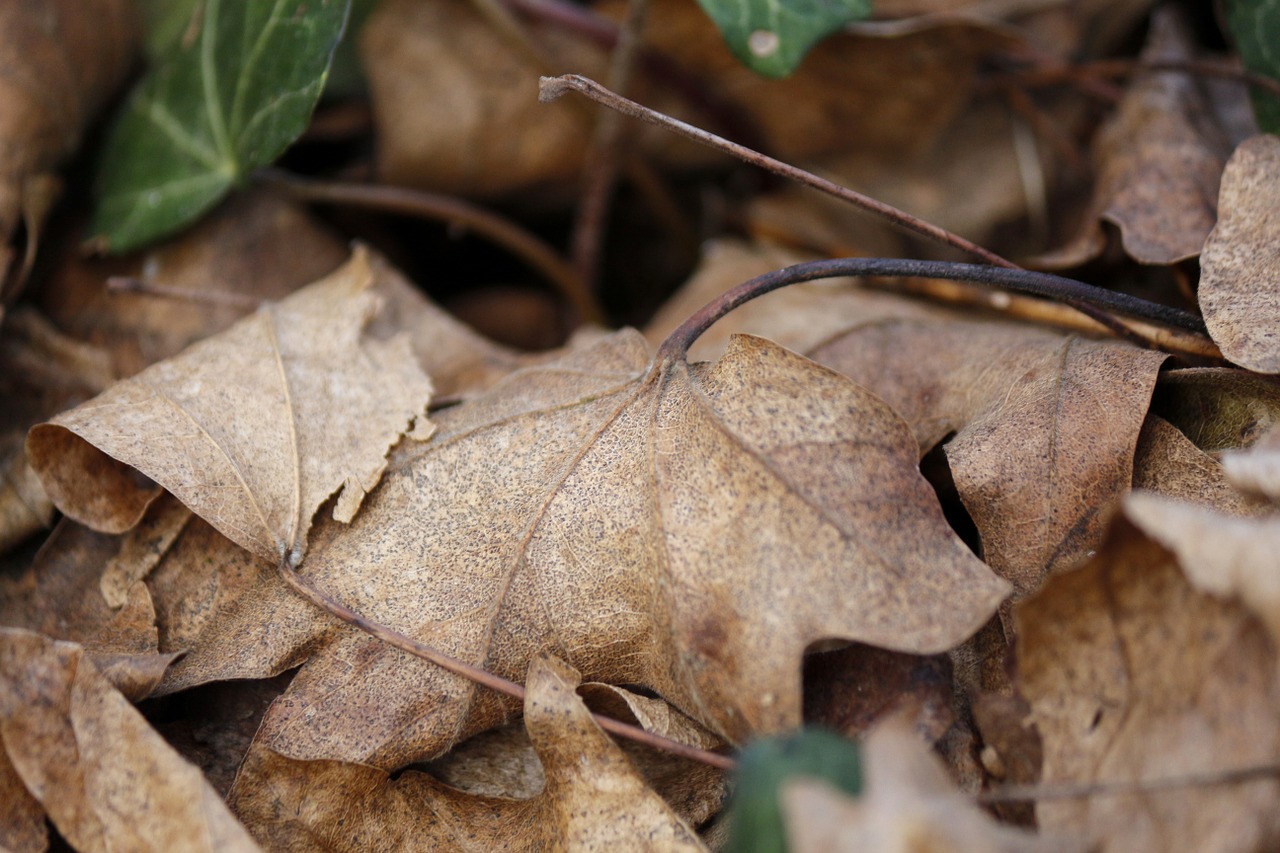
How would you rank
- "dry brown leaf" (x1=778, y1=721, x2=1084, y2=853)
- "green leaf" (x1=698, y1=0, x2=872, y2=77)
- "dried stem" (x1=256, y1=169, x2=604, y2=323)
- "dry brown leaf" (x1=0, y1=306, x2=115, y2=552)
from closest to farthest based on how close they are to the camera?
"dry brown leaf" (x1=778, y1=721, x2=1084, y2=853), "dry brown leaf" (x1=0, y1=306, x2=115, y2=552), "green leaf" (x1=698, y1=0, x2=872, y2=77), "dried stem" (x1=256, y1=169, x2=604, y2=323)

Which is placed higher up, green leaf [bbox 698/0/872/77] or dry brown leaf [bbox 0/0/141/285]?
green leaf [bbox 698/0/872/77]

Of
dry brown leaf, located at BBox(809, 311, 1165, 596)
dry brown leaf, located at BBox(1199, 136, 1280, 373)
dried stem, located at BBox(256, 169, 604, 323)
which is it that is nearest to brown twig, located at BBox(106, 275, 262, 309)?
dried stem, located at BBox(256, 169, 604, 323)

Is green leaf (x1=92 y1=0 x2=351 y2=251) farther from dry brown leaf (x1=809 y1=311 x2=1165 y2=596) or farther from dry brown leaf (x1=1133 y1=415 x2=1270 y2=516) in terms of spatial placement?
dry brown leaf (x1=1133 y1=415 x2=1270 y2=516)

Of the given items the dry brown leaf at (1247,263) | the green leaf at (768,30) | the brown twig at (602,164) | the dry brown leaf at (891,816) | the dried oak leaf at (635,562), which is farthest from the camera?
the brown twig at (602,164)

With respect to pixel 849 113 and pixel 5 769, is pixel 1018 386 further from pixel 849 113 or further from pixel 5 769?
pixel 5 769

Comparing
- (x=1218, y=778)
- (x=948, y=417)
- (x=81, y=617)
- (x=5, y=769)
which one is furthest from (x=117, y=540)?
(x=1218, y=778)

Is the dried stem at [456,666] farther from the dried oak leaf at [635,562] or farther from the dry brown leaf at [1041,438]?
the dry brown leaf at [1041,438]

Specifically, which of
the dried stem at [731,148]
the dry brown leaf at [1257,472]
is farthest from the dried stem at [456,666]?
the dried stem at [731,148]
